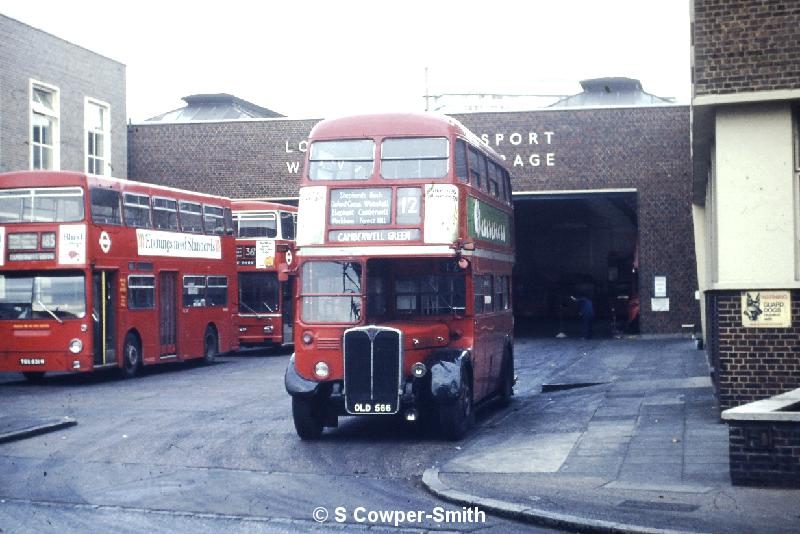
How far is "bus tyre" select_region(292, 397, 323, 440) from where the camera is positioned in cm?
1438

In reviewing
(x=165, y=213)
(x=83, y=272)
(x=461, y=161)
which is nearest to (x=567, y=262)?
(x=165, y=213)

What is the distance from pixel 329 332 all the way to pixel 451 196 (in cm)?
238

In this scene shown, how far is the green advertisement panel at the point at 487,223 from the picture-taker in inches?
607

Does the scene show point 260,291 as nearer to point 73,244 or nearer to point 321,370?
point 73,244

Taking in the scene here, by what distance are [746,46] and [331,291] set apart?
20.2 ft

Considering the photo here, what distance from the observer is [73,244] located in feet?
Answer: 74.5

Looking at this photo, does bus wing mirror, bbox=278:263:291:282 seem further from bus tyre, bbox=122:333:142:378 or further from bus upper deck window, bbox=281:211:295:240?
bus upper deck window, bbox=281:211:295:240

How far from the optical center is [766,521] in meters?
8.88

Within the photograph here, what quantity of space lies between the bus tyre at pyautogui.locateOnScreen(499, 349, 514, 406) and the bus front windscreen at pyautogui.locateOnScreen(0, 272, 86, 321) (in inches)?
358

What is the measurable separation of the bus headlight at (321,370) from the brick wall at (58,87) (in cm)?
2041

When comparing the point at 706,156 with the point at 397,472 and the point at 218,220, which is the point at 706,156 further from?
the point at 218,220

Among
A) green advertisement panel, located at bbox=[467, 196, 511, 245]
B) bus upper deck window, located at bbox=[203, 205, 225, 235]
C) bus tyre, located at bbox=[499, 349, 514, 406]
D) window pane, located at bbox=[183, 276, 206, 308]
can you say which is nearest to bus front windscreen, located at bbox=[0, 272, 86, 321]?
window pane, located at bbox=[183, 276, 206, 308]

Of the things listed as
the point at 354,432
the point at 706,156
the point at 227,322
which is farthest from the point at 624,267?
the point at 354,432

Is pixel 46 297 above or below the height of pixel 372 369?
above
